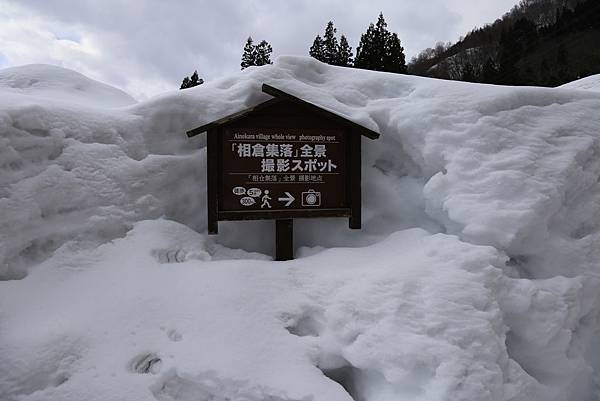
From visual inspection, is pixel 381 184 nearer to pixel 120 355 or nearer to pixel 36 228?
pixel 120 355

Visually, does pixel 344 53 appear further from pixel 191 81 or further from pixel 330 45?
pixel 191 81

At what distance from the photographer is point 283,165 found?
13.8 feet

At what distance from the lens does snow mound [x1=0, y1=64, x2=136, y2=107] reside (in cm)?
717

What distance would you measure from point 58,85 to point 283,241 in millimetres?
6294

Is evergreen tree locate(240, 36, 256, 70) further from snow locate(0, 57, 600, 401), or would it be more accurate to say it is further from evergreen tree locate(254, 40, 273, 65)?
snow locate(0, 57, 600, 401)

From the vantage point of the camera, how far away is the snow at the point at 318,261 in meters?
2.85

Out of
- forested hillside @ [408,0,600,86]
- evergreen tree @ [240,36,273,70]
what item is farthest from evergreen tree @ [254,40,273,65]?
forested hillside @ [408,0,600,86]

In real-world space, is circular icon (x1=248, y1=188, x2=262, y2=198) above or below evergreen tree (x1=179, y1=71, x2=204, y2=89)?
below

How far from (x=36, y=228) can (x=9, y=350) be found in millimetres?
1211

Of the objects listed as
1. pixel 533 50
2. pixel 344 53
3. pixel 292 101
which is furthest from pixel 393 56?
pixel 533 50

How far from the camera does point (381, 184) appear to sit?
15.5 feet

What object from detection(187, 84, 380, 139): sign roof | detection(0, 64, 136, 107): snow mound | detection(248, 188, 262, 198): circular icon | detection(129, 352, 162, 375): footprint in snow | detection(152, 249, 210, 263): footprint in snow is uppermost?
A: detection(0, 64, 136, 107): snow mound

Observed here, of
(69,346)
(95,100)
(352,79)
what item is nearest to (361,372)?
(69,346)

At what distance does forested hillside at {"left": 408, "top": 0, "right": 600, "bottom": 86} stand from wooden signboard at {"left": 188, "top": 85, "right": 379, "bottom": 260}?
31972 millimetres
